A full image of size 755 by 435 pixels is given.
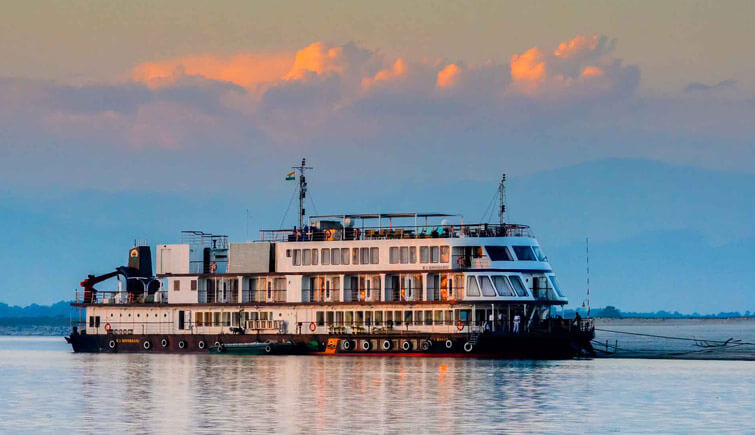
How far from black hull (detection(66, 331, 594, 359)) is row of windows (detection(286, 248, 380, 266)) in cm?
451

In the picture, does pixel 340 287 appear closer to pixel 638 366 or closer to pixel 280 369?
pixel 280 369

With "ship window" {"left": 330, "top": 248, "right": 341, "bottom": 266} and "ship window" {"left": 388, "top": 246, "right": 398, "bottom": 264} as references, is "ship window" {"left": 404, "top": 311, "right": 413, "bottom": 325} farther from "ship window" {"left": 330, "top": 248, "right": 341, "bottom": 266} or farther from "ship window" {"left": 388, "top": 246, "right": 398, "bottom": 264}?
"ship window" {"left": 330, "top": 248, "right": 341, "bottom": 266}

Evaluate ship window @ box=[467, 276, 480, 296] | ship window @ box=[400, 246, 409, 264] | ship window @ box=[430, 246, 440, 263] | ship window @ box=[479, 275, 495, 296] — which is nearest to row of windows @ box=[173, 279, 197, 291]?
ship window @ box=[400, 246, 409, 264]

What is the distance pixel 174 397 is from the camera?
4800 centimetres

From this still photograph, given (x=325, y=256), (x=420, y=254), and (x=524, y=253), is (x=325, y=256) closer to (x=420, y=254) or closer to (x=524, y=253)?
(x=420, y=254)

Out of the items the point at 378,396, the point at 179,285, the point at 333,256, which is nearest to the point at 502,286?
the point at 333,256

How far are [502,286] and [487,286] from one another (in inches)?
35.4

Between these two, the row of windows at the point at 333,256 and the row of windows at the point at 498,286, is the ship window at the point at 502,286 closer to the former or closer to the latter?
the row of windows at the point at 498,286

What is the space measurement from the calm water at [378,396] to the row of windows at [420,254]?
6139 mm

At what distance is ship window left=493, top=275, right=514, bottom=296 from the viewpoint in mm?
72562

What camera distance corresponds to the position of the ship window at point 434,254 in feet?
244

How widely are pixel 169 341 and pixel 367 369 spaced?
21.8m

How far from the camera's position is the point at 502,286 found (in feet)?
239

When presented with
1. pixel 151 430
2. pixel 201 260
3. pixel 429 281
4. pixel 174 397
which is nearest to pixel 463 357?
pixel 429 281
